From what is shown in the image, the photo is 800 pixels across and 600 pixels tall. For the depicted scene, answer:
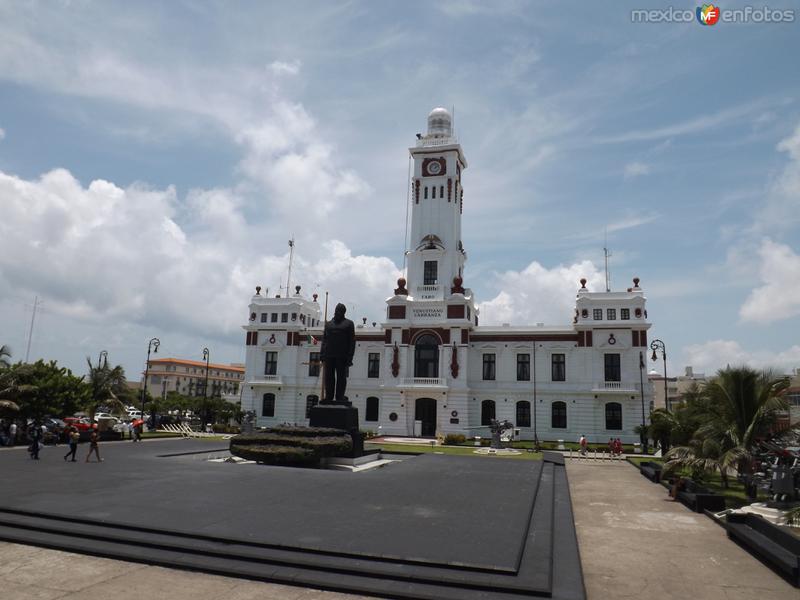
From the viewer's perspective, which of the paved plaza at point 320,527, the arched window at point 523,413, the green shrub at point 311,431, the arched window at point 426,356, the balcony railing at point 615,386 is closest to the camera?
the paved plaza at point 320,527

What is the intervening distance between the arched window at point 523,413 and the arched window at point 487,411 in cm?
205

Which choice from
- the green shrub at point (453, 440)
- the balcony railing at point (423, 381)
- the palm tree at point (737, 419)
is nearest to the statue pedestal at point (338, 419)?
the palm tree at point (737, 419)

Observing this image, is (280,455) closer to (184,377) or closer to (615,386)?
(615,386)

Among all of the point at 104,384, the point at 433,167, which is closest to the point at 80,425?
the point at 104,384

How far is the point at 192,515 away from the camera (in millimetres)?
11156

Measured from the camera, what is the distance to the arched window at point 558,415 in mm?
42312

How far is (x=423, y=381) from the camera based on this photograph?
44031 millimetres

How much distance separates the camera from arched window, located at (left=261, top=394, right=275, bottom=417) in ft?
161

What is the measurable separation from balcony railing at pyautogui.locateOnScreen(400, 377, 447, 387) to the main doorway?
4.78ft

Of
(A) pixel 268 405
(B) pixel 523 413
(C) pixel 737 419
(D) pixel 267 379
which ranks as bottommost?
(A) pixel 268 405

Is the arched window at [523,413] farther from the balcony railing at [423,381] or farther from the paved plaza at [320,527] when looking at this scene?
the paved plaza at [320,527]

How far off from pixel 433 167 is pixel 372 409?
2161cm

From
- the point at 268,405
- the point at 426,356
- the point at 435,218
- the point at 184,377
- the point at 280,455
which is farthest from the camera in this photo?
the point at 184,377

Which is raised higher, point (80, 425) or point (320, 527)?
point (80, 425)
